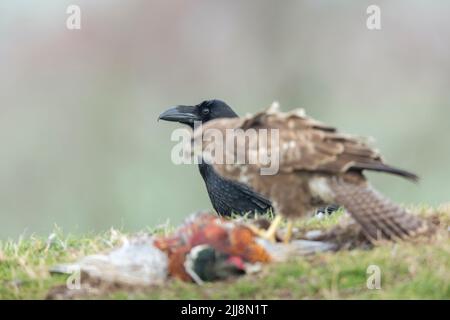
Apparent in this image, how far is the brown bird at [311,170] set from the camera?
690 cm

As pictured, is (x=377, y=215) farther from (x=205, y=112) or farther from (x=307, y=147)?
(x=205, y=112)

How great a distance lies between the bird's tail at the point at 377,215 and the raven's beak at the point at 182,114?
3820mm

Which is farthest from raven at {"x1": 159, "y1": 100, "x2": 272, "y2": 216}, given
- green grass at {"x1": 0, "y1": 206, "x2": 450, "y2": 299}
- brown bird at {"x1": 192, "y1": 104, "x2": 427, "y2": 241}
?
green grass at {"x1": 0, "y1": 206, "x2": 450, "y2": 299}

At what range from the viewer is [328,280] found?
621 centimetres

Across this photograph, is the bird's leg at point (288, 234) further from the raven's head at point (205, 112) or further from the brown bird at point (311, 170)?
the raven's head at point (205, 112)

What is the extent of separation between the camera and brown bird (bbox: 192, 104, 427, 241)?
22.6 ft

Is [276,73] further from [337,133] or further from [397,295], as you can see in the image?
[397,295]

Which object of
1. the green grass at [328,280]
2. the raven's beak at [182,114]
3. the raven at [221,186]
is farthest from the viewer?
the raven's beak at [182,114]

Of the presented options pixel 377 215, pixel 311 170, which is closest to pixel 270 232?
pixel 311 170

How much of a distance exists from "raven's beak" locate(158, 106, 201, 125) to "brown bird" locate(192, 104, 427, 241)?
324 cm

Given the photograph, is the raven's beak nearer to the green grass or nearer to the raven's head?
the raven's head

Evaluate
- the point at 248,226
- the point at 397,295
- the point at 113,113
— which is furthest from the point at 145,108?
the point at 397,295

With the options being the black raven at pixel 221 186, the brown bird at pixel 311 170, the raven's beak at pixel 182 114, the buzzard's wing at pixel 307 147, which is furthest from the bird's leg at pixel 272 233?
the raven's beak at pixel 182 114

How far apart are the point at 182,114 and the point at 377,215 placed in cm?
411
